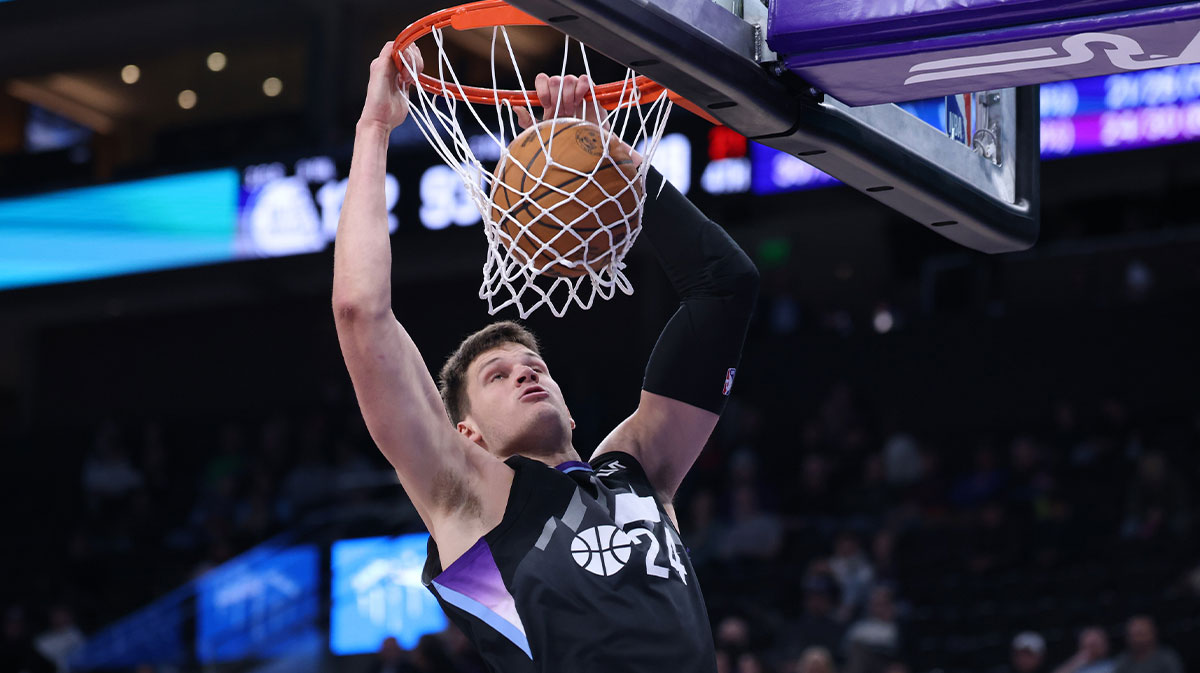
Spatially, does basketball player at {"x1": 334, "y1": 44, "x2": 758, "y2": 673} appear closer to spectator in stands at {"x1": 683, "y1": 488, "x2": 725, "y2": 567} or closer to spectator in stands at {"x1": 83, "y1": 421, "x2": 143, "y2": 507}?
spectator in stands at {"x1": 683, "y1": 488, "x2": 725, "y2": 567}

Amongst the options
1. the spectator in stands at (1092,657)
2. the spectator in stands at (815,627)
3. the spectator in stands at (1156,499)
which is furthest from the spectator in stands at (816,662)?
the spectator in stands at (1156,499)

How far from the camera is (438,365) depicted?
549 inches

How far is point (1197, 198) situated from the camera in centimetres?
1277

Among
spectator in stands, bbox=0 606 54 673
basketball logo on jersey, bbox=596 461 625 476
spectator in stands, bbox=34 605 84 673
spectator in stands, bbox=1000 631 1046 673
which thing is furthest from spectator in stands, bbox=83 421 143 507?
basketball logo on jersey, bbox=596 461 625 476

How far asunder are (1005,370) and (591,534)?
930 centimetres

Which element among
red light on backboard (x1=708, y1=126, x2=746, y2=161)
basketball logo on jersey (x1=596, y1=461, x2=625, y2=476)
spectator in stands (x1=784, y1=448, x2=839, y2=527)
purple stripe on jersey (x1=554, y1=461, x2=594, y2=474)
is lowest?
spectator in stands (x1=784, y1=448, x2=839, y2=527)

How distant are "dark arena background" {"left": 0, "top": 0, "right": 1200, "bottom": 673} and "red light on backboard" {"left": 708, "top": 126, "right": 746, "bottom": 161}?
0.03 meters

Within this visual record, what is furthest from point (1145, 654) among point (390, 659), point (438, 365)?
point (438, 365)

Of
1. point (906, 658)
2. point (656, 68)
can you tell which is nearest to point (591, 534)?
point (656, 68)

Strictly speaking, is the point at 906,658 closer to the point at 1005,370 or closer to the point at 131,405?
the point at 1005,370

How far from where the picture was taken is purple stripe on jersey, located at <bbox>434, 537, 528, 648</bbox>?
9.25ft

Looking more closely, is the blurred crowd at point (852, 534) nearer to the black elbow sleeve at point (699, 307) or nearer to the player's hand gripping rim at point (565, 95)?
the black elbow sleeve at point (699, 307)

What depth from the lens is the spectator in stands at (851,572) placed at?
9.04 m

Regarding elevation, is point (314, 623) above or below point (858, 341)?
below
